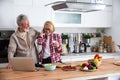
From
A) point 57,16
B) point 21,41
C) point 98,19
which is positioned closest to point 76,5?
point 21,41

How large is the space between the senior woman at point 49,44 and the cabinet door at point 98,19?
5.14 feet

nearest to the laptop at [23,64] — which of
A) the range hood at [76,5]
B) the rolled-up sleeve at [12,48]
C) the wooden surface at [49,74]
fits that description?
the wooden surface at [49,74]

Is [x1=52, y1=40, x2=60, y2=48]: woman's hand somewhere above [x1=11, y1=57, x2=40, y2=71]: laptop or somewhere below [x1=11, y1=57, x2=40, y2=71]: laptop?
above

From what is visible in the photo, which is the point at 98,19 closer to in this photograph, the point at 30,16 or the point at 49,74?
the point at 30,16

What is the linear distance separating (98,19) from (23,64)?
2.60 metres

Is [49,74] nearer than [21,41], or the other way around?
[49,74]

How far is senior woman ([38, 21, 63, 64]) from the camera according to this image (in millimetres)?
2974

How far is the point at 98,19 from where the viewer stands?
15.1ft

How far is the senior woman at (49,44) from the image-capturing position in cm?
297

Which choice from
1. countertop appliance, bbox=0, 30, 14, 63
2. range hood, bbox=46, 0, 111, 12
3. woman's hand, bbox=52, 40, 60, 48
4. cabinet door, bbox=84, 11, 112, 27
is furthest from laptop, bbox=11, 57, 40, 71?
cabinet door, bbox=84, 11, 112, 27

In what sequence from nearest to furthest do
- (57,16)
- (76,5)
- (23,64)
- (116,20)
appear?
(23,64) → (76,5) → (57,16) → (116,20)

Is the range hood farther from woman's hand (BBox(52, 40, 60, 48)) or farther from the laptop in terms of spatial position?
the laptop

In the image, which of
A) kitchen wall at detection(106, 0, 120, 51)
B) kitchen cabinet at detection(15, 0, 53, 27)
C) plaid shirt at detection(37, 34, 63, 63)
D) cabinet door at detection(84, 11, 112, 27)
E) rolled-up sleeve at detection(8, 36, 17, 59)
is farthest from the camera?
kitchen wall at detection(106, 0, 120, 51)

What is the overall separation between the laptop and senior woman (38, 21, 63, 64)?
2.03ft
